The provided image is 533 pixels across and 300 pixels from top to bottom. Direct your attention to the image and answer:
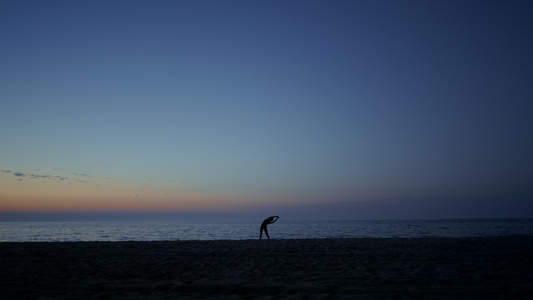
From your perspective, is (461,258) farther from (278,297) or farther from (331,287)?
(278,297)

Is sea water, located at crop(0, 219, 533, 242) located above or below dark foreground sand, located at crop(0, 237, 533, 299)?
below

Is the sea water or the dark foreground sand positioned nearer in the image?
the dark foreground sand

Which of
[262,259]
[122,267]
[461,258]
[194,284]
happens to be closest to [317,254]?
[262,259]

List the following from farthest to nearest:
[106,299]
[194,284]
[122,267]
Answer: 1. [122,267]
2. [194,284]
3. [106,299]

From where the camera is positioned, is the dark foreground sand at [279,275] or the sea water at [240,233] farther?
the sea water at [240,233]

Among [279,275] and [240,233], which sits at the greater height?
[279,275]

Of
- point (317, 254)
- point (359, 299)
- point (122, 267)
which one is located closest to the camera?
point (359, 299)

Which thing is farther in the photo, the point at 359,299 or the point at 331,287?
the point at 331,287

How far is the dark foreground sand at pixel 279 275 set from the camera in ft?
17.6

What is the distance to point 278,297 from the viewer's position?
510 centimetres

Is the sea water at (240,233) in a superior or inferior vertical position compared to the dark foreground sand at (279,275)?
inferior

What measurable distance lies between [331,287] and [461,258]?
17.7 ft

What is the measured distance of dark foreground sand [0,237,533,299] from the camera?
537cm

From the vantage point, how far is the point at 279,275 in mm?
6871
